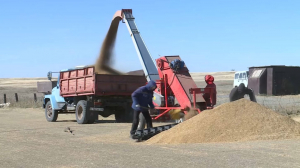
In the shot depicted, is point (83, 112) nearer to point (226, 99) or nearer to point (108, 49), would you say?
point (108, 49)

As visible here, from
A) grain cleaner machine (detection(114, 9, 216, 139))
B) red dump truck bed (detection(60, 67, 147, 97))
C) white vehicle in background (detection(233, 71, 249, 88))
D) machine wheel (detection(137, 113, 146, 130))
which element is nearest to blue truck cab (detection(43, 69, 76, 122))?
red dump truck bed (detection(60, 67, 147, 97))

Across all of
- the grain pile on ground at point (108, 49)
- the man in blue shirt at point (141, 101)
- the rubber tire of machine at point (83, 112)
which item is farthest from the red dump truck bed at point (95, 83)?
the man in blue shirt at point (141, 101)

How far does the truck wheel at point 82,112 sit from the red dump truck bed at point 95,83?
0.42m

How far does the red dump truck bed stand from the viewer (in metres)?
18.0

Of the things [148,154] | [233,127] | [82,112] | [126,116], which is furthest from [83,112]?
[148,154]

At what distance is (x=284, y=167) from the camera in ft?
23.9

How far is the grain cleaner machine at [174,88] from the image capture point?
49.1 ft

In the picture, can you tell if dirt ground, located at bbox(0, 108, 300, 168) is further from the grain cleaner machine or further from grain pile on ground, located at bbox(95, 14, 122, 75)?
grain pile on ground, located at bbox(95, 14, 122, 75)

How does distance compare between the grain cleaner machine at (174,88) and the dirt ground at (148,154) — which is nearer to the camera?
the dirt ground at (148,154)

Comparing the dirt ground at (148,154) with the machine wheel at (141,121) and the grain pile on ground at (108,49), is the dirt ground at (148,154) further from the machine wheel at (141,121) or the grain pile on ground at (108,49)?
the grain pile on ground at (108,49)

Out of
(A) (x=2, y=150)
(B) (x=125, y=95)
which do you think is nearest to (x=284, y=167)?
(A) (x=2, y=150)

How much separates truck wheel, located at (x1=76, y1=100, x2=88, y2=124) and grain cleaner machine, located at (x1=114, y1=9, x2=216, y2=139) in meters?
3.00

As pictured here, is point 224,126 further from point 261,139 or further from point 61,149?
point 61,149

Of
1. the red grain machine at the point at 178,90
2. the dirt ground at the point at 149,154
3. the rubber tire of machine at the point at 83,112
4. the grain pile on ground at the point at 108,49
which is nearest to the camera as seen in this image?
the dirt ground at the point at 149,154
